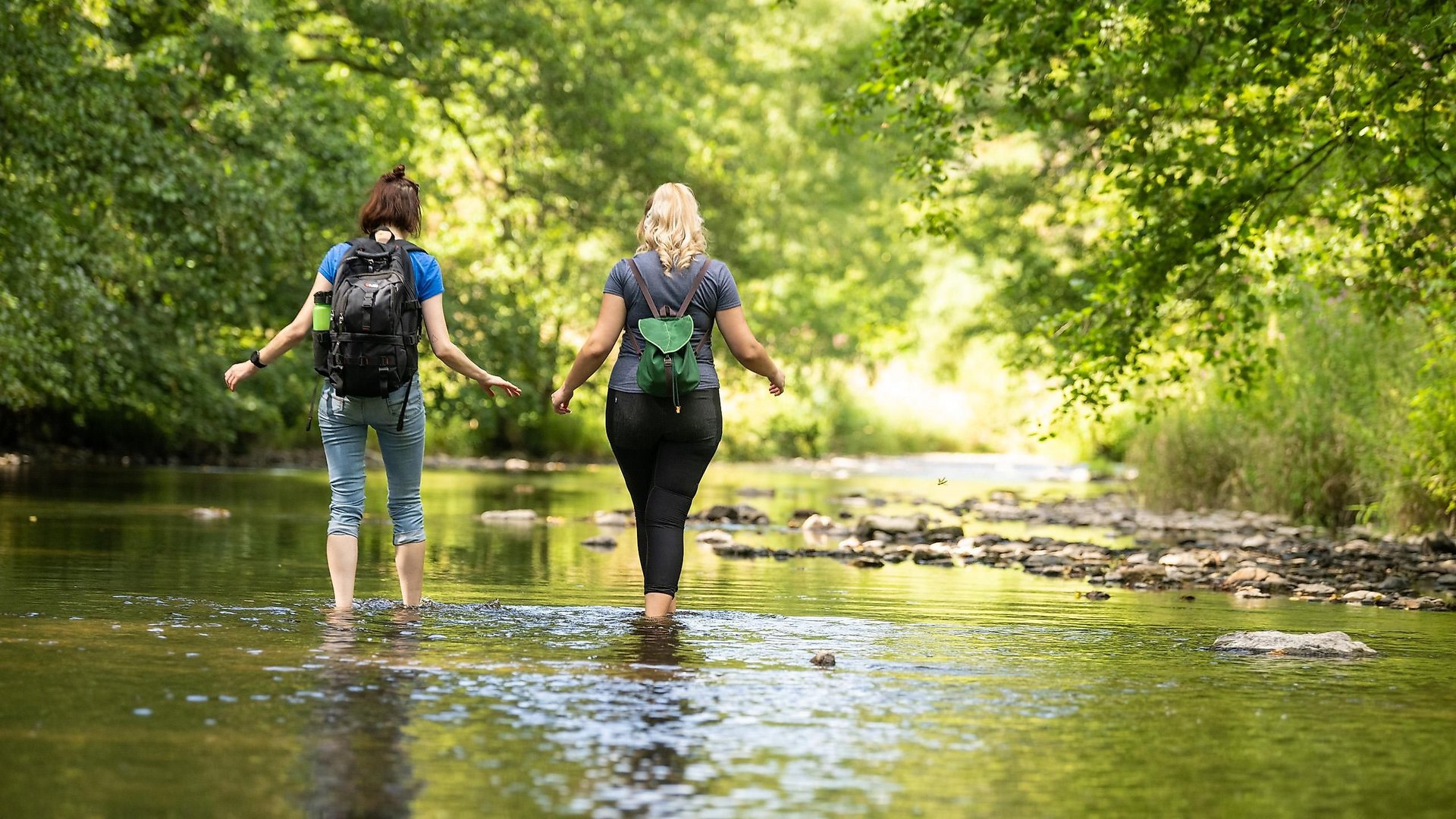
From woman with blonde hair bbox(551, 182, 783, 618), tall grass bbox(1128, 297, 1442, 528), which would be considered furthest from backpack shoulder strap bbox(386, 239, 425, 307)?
tall grass bbox(1128, 297, 1442, 528)

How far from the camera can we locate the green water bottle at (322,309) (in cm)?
816

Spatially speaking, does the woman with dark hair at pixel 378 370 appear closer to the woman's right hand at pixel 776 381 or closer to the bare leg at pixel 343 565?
the bare leg at pixel 343 565

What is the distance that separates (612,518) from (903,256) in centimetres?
4237

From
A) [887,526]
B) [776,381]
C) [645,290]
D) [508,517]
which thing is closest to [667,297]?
[645,290]

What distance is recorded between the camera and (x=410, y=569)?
886 centimetres

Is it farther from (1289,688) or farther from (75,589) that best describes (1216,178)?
(75,589)

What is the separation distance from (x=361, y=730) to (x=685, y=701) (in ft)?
4.04

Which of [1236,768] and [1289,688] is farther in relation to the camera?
[1289,688]

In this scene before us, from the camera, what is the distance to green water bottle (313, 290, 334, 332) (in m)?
8.16

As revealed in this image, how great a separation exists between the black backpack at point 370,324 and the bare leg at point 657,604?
159 centimetres

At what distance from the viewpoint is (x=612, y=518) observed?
18406 mm

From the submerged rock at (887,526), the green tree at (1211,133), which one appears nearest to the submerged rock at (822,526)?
the submerged rock at (887,526)

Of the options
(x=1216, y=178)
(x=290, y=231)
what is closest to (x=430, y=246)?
(x=290, y=231)

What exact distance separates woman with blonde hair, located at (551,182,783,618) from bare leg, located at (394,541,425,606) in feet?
3.33
